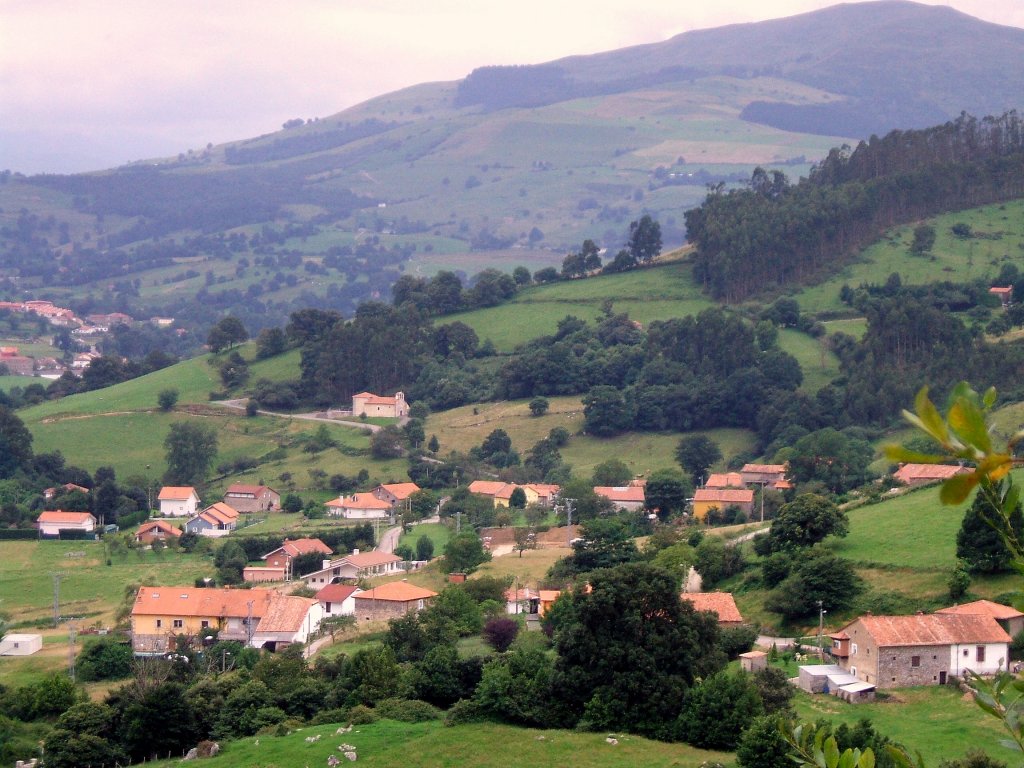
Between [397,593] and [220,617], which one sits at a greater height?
[397,593]

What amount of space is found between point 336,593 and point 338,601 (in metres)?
0.48

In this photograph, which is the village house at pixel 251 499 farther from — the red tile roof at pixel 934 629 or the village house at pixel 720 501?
the red tile roof at pixel 934 629

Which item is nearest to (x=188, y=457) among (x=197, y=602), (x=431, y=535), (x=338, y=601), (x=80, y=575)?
(x=431, y=535)

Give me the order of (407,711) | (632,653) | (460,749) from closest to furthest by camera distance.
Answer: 1. (460,749)
2. (632,653)
3. (407,711)

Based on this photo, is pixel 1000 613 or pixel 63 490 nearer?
pixel 1000 613

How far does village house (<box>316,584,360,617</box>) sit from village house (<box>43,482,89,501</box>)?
21.2 meters

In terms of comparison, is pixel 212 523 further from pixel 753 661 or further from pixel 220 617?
pixel 753 661

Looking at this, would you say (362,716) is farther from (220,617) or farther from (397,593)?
(220,617)

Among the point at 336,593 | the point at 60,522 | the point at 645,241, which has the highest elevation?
the point at 645,241

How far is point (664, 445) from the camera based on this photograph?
57.8 m

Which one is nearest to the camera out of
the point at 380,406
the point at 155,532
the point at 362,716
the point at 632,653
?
the point at 632,653

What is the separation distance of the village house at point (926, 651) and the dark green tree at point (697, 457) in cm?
2583

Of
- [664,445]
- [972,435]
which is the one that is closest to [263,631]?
[664,445]

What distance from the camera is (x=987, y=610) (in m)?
26.1
